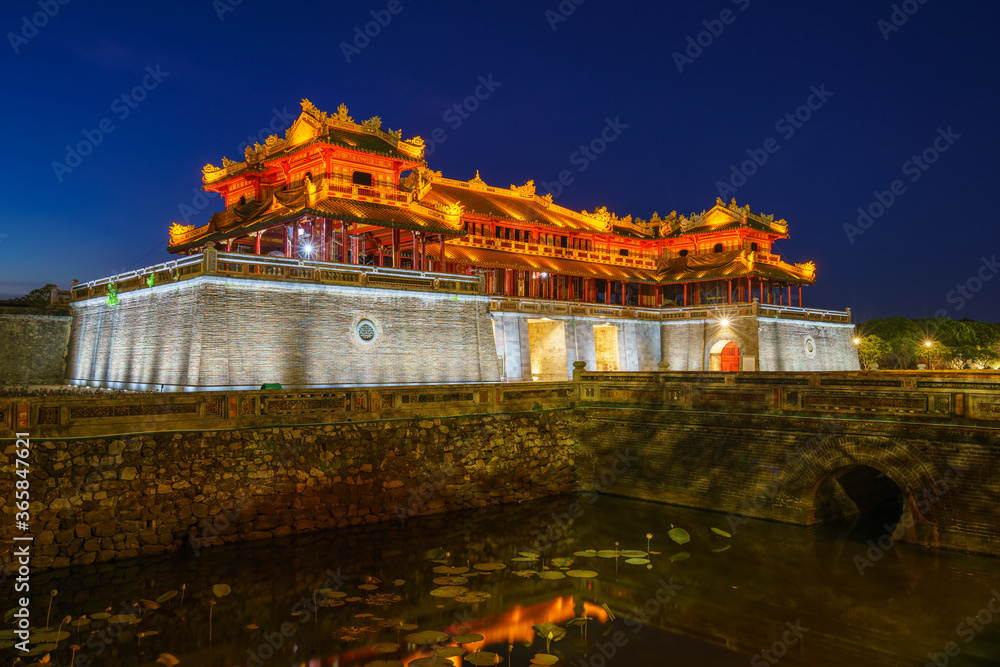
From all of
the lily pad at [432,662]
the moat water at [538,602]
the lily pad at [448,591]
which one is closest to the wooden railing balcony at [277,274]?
the moat water at [538,602]

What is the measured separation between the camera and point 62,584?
12148 mm

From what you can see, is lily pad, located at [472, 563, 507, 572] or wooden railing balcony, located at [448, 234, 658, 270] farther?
wooden railing balcony, located at [448, 234, 658, 270]

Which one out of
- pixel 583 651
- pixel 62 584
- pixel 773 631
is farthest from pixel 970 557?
pixel 62 584

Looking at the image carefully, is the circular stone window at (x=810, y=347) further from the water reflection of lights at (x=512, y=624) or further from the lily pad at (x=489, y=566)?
the water reflection of lights at (x=512, y=624)

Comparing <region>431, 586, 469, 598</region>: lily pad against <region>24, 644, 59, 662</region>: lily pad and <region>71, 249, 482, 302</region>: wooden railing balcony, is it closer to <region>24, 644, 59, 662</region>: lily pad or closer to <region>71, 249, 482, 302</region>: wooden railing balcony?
<region>24, 644, 59, 662</region>: lily pad

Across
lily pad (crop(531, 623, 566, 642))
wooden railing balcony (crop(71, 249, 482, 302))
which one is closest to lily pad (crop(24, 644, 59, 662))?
lily pad (crop(531, 623, 566, 642))

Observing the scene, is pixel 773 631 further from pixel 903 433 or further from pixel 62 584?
pixel 62 584

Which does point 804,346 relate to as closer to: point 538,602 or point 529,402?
point 529,402

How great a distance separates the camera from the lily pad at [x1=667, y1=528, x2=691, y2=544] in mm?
15250

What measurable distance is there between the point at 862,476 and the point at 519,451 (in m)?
9.26

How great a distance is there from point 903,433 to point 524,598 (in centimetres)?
916

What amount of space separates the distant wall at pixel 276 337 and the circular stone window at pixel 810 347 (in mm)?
19015

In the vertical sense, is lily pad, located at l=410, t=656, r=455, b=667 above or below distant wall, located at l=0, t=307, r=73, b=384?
below

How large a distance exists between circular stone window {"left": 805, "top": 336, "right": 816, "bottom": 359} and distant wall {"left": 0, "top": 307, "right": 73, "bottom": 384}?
115 ft
